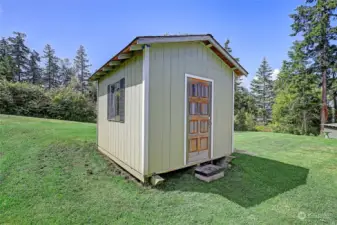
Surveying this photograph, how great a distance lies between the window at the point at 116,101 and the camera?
15.1 ft

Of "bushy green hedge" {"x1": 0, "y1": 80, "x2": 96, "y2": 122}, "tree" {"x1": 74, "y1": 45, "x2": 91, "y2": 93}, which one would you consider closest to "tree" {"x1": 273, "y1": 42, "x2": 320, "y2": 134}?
"bushy green hedge" {"x1": 0, "y1": 80, "x2": 96, "y2": 122}

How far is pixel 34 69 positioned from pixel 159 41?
132ft

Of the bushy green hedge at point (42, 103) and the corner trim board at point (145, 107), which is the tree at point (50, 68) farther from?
the corner trim board at point (145, 107)

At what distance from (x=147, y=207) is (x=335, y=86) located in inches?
722

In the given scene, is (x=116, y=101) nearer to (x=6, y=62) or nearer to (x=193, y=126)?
(x=193, y=126)

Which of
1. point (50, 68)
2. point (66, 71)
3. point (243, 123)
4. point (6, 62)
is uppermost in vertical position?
point (66, 71)

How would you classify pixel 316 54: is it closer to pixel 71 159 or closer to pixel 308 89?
pixel 308 89

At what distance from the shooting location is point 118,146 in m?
4.86

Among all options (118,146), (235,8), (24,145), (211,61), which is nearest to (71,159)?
(118,146)

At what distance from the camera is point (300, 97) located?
15859 millimetres

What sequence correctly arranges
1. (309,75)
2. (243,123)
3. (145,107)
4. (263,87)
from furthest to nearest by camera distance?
(263,87) → (243,123) → (309,75) → (145,107)

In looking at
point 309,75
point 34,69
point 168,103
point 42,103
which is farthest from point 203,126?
point 34,69

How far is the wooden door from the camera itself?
176 inches

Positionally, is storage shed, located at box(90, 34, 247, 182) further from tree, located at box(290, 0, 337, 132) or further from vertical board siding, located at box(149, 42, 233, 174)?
tree, located at box(290, 0, 337, 132)
